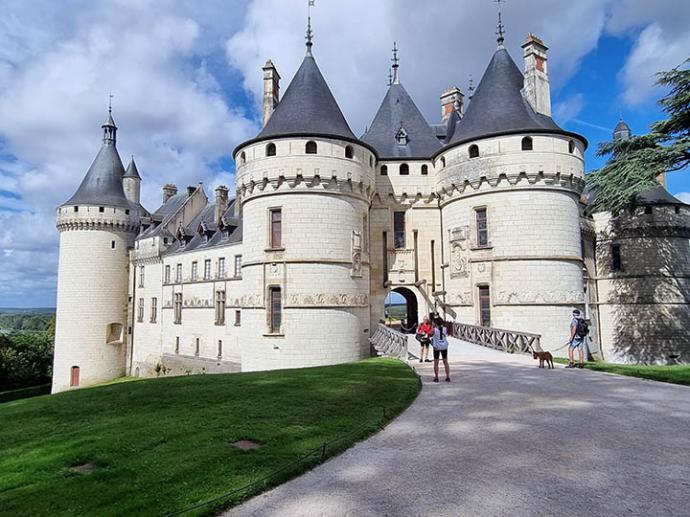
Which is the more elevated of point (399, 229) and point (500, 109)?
point (500, 109)

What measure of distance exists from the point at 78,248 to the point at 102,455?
3553cm

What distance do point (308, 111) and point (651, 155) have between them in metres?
14.5

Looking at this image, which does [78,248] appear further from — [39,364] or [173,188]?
[39,364]

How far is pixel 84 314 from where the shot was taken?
35625 mm

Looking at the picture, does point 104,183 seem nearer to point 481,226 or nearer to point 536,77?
point 481,226

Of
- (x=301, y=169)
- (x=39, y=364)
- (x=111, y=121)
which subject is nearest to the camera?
(x=301, y=169)

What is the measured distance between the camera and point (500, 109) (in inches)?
821

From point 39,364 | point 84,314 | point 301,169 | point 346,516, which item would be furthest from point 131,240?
point 346,516

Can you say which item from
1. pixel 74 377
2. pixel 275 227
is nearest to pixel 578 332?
pixel 275 227

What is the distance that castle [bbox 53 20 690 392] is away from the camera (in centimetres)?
1912

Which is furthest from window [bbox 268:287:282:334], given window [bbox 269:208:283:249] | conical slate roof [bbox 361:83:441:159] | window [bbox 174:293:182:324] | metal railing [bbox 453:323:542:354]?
window [bbox 174:293:182:324]

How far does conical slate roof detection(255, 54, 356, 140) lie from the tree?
1152 centimetres

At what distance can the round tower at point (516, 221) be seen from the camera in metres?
19.2

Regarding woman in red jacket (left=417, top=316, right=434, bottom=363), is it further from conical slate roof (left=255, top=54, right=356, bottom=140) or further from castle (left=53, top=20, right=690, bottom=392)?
conical slate roof (left=255, top=54, right=356, bottom=140)
